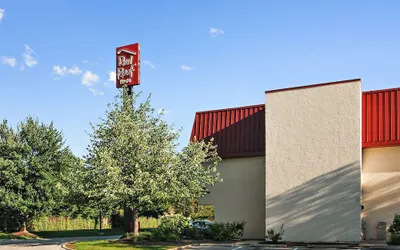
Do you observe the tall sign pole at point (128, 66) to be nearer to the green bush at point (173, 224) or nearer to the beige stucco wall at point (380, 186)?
the green bush at point (173, 224)

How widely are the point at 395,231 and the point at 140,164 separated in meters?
12.0

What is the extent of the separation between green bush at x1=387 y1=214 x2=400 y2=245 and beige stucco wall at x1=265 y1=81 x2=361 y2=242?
1328 millimetres

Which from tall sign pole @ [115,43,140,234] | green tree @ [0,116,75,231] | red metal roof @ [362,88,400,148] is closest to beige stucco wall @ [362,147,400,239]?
red metal roof @ [362,88,400,148]

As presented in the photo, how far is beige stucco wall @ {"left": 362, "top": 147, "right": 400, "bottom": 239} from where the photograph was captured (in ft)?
72.1

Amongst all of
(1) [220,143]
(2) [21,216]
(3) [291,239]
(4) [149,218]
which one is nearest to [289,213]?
(3) [291,239]

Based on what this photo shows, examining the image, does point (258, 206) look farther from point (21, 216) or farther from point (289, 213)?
point (21, 216)

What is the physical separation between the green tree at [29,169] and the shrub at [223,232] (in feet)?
51.4

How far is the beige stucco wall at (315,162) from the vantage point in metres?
21.5

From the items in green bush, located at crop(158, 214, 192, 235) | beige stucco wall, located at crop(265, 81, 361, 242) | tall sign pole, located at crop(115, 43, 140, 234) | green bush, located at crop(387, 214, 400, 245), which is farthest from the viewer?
tall sign pole, located at crop(115, 43, 140, 234)

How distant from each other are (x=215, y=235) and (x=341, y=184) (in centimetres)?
688

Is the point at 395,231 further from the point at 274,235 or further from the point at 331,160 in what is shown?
the point at 274,235

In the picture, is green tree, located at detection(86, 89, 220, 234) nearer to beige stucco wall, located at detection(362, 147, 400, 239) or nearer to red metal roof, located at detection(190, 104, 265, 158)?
red metal roof, located at detection(190, 104, 265, 158)

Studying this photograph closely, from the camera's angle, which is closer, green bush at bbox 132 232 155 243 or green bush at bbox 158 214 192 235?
green bush at bbox 132 232 155 243

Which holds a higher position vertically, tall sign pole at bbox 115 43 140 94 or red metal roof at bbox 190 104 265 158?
tall sign pole at bbox 115 43 140 94
